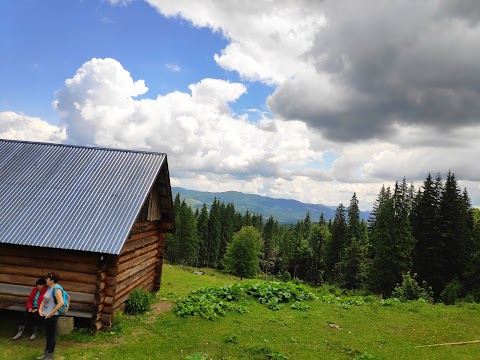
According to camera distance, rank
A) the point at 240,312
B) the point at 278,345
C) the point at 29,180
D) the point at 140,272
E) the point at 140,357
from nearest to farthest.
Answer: the point at 140,357, the point at 278,345, the point at 29,180, the point at 240,312, the point at 140,272

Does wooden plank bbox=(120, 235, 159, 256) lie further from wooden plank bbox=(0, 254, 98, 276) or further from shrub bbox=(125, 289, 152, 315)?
shrub bbox=(125, 289, 152, 315)

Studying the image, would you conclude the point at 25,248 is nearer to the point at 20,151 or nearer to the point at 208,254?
the point at 20,151

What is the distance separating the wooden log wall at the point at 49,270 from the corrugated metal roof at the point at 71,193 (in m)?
0.89

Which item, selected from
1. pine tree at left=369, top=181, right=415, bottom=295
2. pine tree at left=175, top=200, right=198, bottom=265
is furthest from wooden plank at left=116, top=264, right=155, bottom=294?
pine tree at left=175, top=200, right=198, bottom=265

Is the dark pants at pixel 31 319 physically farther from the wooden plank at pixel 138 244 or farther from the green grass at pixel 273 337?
the wooden plank at pixel 138 244

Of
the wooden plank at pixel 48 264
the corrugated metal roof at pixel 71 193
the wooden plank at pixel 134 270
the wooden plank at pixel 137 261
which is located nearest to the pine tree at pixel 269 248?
the wooden plank at pixel 137 261

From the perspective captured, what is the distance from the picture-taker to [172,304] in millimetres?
18172

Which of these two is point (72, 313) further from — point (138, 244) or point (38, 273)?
point (138, 244)

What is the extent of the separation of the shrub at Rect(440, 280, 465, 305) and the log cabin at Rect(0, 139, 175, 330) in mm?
30100

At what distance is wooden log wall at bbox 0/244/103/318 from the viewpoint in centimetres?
1336

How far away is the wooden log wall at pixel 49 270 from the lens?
43.8 ft

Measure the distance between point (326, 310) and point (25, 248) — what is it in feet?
48.3

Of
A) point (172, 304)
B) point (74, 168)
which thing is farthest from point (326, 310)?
point (74, 168)

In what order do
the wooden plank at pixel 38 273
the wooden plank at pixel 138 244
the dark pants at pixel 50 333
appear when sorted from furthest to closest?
the wooden plank at pixel 138 244 → the wooden plank at pixel 38 273 → the dark pants at pixel 50 333
